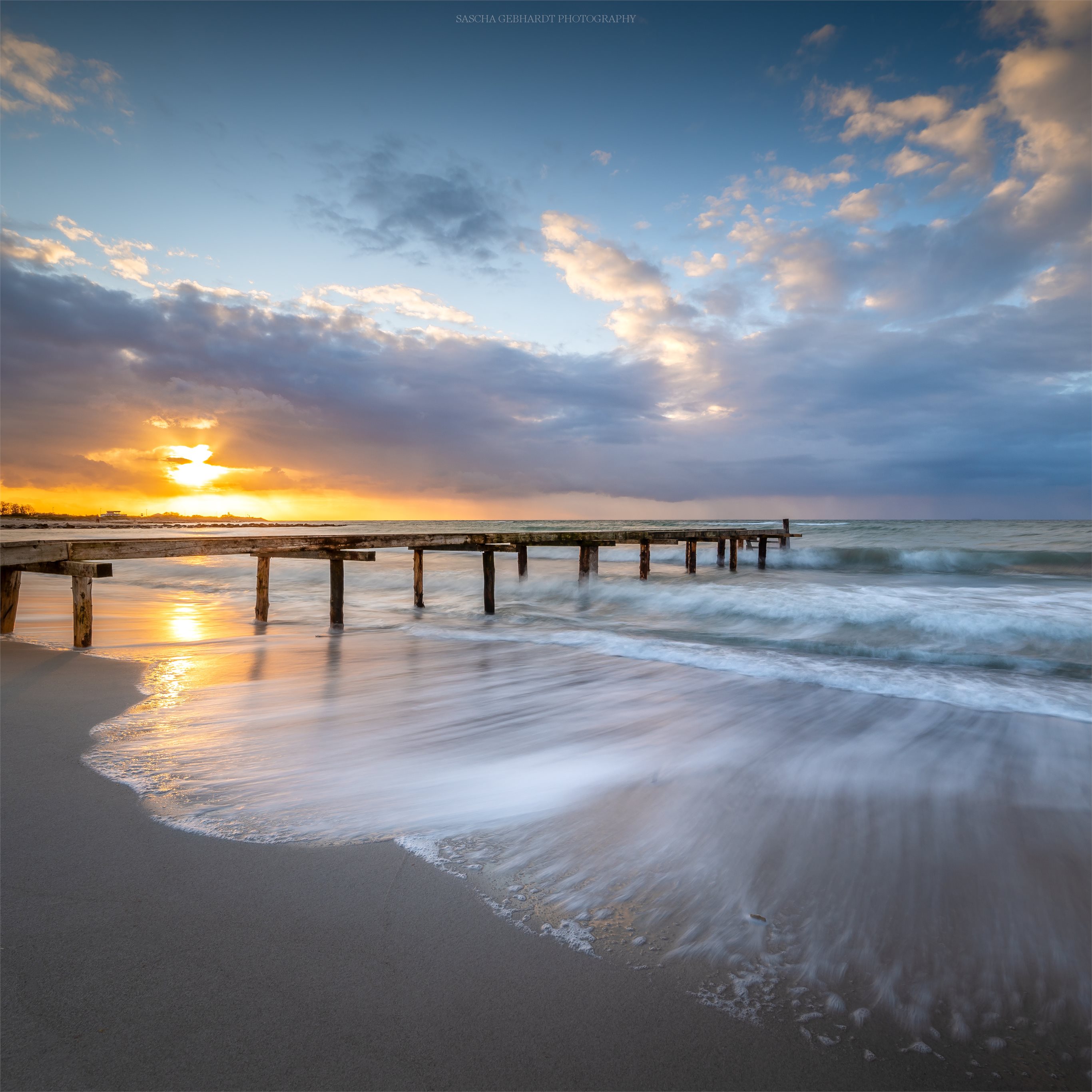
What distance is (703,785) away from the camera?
3521mm

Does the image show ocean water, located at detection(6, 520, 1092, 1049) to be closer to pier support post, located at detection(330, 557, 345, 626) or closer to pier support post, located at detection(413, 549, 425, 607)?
pier support post, located at detection(330, 557, 345, 626)

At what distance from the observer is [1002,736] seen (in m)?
4.74

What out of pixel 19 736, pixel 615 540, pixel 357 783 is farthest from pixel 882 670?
pixel 615 540

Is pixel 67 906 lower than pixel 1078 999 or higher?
higher

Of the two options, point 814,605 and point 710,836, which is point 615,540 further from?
point 710,836

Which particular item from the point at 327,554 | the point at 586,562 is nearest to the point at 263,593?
the point at 327,554

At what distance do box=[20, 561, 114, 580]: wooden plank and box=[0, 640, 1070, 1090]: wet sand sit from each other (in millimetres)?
5436

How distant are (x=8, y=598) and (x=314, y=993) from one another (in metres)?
8.48

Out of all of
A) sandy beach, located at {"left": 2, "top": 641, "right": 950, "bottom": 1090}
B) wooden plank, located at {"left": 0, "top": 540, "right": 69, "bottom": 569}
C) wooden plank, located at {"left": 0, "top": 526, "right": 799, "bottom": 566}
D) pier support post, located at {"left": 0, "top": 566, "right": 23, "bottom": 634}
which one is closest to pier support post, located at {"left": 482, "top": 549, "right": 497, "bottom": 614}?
wooden plank, located at {"left": 0, "top": 526, "right": 799, "bottom": 566}

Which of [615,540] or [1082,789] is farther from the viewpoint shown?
[615,540]

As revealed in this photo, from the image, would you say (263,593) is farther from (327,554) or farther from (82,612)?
(82,612)

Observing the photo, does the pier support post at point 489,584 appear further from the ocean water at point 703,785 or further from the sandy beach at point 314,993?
the sandy beach at point 314,993

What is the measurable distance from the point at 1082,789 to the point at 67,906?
17.1 feet

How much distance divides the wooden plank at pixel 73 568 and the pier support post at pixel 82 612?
69mm
